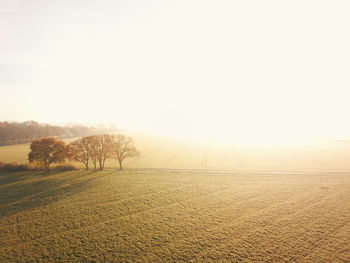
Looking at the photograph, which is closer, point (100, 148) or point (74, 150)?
point (74, 150)

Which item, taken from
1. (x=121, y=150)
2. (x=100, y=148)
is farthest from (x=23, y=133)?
(x=121, y=150)

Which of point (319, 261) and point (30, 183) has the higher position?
point (30, 183)

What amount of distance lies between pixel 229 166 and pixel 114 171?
41.2 meters

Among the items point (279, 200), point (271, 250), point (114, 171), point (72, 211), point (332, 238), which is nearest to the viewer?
point (271, 250)

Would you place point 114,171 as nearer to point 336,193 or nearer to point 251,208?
point 251,208

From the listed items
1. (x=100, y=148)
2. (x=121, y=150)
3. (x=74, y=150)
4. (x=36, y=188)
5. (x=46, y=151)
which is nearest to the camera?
(x=36, y=188)

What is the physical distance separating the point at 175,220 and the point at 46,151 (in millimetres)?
50057

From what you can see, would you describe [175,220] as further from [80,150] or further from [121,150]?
[80,150]

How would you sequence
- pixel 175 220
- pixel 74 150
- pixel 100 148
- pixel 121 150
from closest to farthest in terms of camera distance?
pixel 175 220 < pixel 74 150 < pixel 100 148 < pixel 121 150

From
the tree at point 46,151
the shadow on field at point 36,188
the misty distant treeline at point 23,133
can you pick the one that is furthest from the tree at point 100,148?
the misty distant treeline at point 23,133

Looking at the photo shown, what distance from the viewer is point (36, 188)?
38375 millimetres

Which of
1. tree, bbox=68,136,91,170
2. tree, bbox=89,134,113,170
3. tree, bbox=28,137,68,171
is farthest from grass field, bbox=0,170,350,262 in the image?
tree, bbox=89,134,113,170

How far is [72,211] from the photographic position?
1125 inches

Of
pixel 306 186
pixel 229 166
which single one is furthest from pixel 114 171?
pixel 306 186
